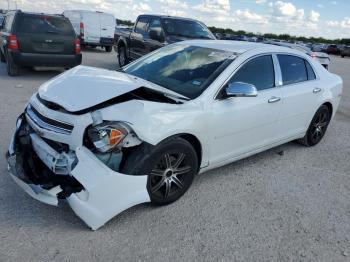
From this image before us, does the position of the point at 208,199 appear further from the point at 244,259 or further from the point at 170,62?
the point at 170,62

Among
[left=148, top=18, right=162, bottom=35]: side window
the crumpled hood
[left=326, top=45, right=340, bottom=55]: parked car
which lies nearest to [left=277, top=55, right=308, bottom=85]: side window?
the crumpled hood

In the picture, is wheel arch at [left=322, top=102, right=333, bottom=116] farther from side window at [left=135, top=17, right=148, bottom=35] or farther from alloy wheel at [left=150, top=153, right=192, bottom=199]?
side window at [left=135, top=17, right=148, bottom=35]

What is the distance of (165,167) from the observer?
328cm

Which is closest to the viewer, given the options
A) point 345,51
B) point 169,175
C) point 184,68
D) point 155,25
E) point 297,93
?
point 169,175

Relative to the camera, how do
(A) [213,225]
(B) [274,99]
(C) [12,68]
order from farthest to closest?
(C) [12,68], (B) [274,99], (A) [213,225]

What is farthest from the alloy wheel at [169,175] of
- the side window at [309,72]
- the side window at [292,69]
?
the side window at [309,72]

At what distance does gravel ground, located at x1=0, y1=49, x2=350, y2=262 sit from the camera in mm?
2754

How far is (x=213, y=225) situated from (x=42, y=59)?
305 inches

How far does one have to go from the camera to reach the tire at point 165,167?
9.80 ft

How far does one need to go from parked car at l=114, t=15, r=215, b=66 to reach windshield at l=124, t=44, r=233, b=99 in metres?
5.25

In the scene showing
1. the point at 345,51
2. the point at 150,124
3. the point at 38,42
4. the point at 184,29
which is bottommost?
the point at 345,51

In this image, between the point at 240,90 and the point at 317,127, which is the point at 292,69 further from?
the point at 240,90

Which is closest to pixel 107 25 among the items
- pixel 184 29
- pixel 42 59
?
pixel 184 29

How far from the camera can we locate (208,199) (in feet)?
12.0
